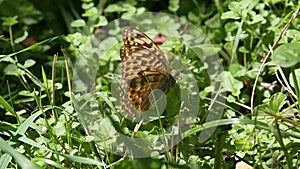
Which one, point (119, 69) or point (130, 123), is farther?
point (119, 69)

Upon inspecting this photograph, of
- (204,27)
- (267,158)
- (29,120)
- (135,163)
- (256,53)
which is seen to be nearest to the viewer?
(135,163)

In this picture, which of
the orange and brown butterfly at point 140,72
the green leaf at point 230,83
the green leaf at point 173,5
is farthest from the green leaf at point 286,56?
the green leaf at point 173,5

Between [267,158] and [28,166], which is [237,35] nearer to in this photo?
[267,158]

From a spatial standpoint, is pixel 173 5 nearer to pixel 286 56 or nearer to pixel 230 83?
pixel 230 83

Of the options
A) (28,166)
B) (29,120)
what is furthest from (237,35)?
(28,166)

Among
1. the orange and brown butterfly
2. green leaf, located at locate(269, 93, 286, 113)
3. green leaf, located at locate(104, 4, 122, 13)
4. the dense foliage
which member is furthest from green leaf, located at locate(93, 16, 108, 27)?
green leaf, located at locate(269, 93, 286, 113)

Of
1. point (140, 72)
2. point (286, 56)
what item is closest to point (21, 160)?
point (140, 72)

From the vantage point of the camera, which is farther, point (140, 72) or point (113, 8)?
point (113, 8)
